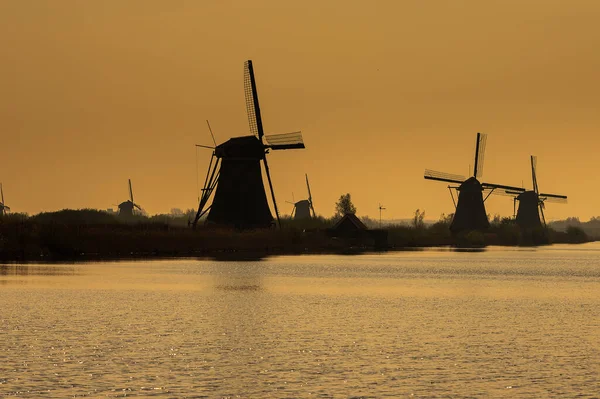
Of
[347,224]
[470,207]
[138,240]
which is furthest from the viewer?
[470,207]

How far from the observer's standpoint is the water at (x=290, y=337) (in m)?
28.0

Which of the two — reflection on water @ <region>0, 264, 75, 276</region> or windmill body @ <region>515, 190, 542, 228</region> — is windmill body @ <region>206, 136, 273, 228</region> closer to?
reflection on water @ <region>0, 264, 75, 276</region>

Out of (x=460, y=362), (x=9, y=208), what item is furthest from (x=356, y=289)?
(x=9, y=208)

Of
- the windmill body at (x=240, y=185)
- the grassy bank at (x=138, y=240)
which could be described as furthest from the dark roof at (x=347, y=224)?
the windmill body at (x=240, y=185)

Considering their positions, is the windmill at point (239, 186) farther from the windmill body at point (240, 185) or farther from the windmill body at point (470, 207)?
the windmill body at point (470, 207)

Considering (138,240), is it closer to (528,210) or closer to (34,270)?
(34,270)

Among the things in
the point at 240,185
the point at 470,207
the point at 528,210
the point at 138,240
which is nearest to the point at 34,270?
the point at 138,240

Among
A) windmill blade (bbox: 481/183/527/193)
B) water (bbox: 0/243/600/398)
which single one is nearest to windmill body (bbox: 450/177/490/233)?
windmill blade (bbox: 481/183/527/193)

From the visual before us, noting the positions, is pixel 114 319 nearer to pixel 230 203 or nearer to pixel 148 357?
pixel 148 357

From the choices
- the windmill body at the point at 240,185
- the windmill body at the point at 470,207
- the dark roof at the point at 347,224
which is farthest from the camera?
the windmill body at the point at 470,207

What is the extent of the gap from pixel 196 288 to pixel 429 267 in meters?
37.7

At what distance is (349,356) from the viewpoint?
33.3 meters

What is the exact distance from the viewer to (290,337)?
38156mm

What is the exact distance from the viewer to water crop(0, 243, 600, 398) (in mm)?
27988
